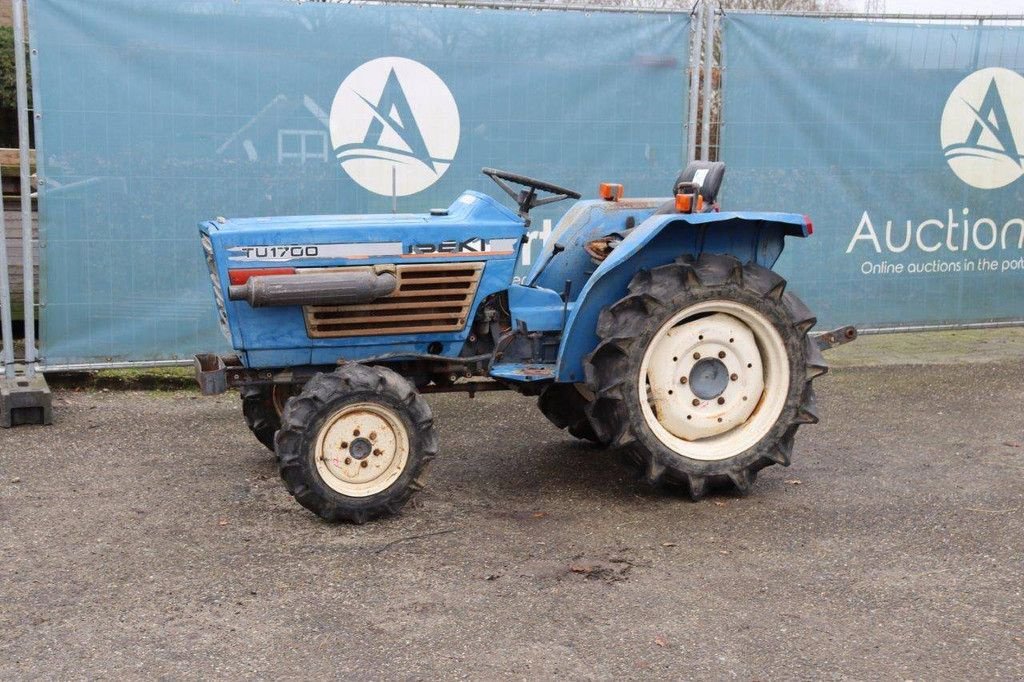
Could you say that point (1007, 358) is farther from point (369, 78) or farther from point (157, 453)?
point (157, 453)

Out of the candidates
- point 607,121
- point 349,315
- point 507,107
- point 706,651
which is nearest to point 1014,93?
point 607,121

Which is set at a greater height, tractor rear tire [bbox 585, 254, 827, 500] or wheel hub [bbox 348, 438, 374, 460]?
tractor rear tire [bbox 585, 254, 827, 500]

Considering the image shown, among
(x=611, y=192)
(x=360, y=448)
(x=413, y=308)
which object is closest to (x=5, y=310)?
(x=413, y=308)

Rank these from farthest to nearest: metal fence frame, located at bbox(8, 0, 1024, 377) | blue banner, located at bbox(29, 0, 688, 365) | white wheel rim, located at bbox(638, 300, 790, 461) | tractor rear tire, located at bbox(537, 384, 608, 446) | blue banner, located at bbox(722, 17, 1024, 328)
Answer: blue banner, located at bbox(722, 17, 1024, 328)
blue banner, located at bbox(29, 0, 688, 365)
metal fence frame, located at bbox(8, 0, 1024, 377)
tractor rear tire, located at bbox(537, 384, 608, 446)
white wheel rim, located at bbox(638, 300, 790, 461)

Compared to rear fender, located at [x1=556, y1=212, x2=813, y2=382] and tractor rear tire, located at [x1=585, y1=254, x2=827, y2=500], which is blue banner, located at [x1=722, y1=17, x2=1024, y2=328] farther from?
tractor rear tire, located at [x1=585, y1=254, x2=827, y2=500]

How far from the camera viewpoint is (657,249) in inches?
214

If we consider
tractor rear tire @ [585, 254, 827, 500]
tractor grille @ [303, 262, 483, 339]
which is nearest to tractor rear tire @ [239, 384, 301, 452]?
tractor grille @ [303, 262, 483, 339]

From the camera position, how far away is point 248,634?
3.94 metres

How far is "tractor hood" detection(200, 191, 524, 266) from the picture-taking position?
511 centimetres

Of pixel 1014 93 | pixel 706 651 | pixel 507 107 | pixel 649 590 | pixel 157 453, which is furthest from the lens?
pixel 1014 93

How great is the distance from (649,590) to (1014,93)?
19.1ft

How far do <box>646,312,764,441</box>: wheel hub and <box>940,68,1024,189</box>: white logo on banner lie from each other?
3804mm

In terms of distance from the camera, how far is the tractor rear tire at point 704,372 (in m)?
5.25

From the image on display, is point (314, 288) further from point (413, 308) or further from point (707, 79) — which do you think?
point (707, 79)
